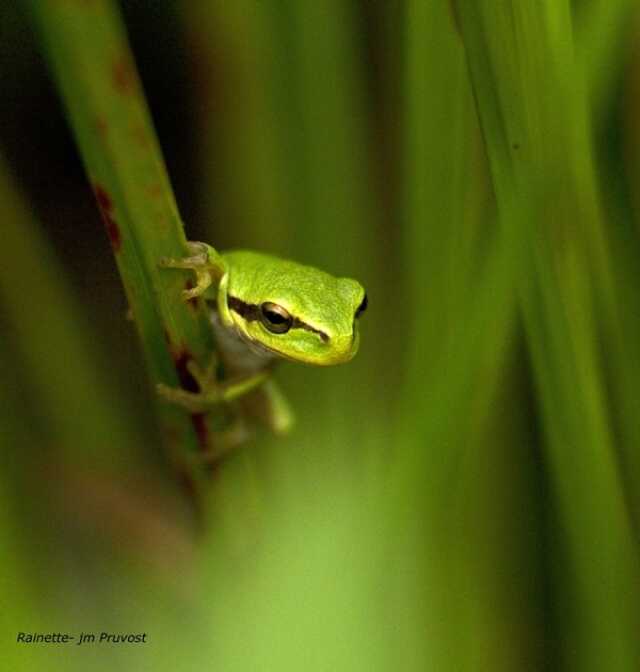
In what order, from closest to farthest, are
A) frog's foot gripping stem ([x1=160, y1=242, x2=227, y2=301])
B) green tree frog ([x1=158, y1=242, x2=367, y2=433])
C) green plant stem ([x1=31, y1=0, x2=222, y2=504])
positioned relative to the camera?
1. green plant stem ([x1=31, y1=0, x2=222, y2=504])
2. frog's foot gripping stem ([x1=160, y1=242, x2=227, y2=301])
3. green tree frog ([x1=158, y1=242, x2=367, y2=433])

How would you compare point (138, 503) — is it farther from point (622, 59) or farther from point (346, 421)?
point (622, 59)

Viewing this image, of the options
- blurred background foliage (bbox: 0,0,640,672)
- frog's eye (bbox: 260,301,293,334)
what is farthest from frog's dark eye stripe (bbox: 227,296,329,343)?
blurred background foliage (bbox: 0,0,640,672)

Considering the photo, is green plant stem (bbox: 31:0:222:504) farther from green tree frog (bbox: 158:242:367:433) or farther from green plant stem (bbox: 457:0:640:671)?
green plant stem (bbox: 457:0:640:671)

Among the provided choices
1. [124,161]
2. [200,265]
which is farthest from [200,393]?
[124,161]

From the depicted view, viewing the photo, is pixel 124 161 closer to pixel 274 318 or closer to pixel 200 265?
pixel 200 265

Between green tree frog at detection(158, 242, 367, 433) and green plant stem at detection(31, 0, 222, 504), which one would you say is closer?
green plant stem at detection(31, 0, 222, 504)

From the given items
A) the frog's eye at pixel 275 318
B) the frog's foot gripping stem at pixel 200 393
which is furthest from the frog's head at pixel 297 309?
the frog's foot gripping stem at pixel 200 393

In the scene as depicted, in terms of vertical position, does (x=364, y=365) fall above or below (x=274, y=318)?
below

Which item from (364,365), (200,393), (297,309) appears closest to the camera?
(200,393)
